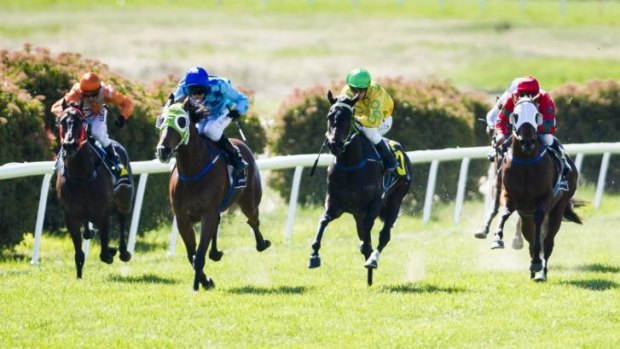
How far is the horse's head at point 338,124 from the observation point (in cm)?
1161

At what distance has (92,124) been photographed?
12.5m

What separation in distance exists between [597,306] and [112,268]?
13.8ft

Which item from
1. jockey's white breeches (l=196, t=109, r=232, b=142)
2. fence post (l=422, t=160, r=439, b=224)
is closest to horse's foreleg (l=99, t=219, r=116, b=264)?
jockey's white breeches (l=196, t=109, r=232, b=142)

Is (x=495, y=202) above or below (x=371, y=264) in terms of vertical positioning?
above

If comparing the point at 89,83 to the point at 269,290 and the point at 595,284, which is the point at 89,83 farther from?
the point at 595,284

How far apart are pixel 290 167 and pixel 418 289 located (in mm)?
4550

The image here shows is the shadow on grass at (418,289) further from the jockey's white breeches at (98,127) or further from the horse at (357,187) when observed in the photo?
the jockey's white breeches at (98,127)

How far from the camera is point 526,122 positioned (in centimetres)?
1210

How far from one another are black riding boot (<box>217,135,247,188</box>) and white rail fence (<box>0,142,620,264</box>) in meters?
1.95

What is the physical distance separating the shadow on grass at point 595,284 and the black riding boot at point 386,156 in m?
1.57

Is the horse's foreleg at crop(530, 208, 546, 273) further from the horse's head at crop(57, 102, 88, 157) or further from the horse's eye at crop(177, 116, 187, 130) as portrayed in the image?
the horse's head at crop(57, 102, 88, 157)

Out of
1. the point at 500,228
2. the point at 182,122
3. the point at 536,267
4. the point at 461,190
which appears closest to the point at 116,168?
the point at 182,122

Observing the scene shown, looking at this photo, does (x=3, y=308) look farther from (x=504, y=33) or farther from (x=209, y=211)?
(x=504, y=33)

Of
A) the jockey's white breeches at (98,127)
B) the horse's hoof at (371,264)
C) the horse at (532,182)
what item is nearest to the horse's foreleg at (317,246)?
the horse's hoof at (371,264)
